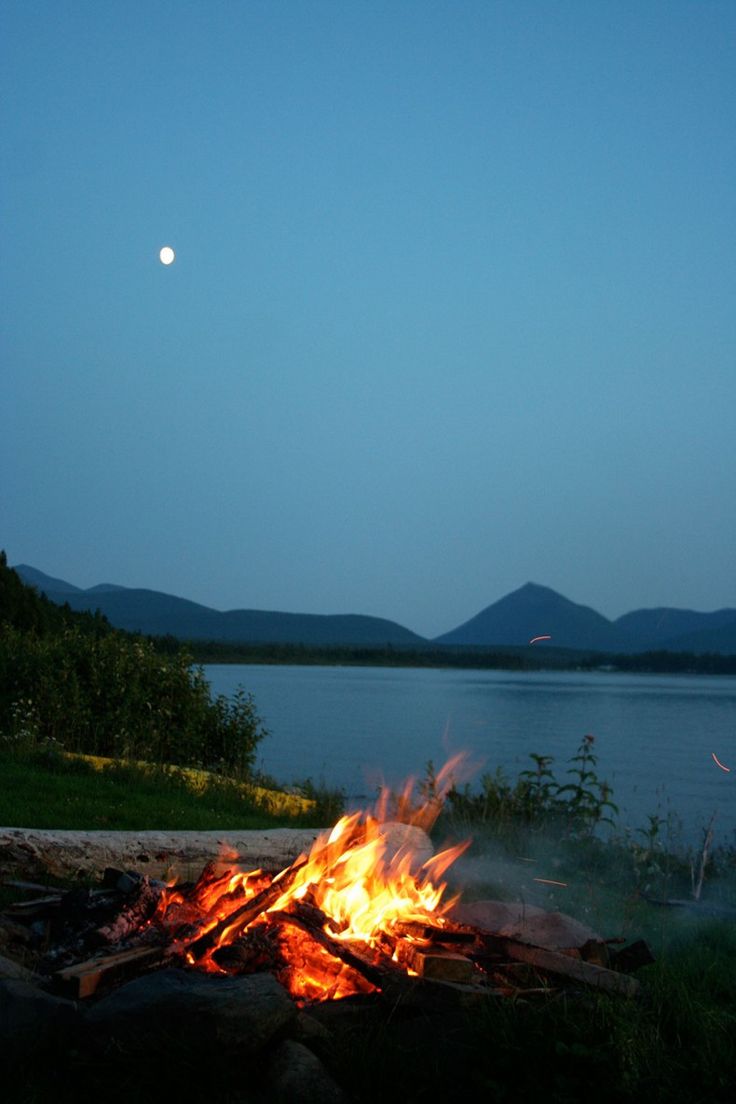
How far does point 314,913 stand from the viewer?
16.2 feet

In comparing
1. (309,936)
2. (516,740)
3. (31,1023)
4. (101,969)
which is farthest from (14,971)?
(516,740)

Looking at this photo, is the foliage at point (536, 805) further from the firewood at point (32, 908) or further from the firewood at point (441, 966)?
the firewood at point (441, 966)

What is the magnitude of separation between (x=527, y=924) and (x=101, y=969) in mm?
2178

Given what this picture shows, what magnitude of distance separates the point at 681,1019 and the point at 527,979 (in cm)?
70

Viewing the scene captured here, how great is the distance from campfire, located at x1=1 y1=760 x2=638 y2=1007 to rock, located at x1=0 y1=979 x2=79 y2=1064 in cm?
28

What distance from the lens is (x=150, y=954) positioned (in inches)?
186

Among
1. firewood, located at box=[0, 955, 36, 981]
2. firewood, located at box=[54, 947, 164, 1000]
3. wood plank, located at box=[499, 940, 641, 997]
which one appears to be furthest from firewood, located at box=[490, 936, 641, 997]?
firewood, located at box=[0, 955, 36, 981]

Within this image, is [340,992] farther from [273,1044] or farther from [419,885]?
[419,885]

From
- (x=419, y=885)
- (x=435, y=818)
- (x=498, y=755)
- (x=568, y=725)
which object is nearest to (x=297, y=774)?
(x=498, y=755)

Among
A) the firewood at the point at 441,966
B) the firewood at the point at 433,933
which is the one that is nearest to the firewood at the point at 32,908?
the firewood at the point at 433,933

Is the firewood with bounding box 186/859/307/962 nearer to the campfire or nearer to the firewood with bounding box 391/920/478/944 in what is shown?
the campfire

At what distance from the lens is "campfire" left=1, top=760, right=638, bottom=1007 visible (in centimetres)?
463

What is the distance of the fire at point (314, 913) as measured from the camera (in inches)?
185

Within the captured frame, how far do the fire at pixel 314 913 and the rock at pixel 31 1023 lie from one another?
0.67m
